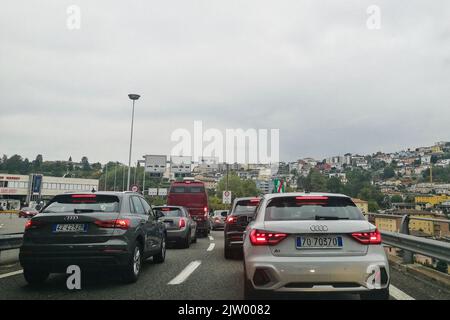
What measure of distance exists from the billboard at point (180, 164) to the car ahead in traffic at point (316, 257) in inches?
1367

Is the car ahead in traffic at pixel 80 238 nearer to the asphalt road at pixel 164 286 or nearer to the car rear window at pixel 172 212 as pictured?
the asphalt road at pixel 164 286

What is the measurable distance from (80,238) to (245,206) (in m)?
5.29

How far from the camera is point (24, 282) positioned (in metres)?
6.63

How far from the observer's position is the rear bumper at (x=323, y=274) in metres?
4.38

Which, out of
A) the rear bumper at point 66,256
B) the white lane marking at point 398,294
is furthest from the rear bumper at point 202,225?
the white lane marking at point 398,294

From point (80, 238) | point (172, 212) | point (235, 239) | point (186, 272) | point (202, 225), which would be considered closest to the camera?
point (80, 238)

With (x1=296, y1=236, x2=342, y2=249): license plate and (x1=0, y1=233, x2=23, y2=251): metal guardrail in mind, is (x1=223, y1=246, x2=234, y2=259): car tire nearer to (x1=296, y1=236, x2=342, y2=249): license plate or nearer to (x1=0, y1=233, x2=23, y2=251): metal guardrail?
(x1=0, y1=233, x2=23, y2=251): metal guardrail

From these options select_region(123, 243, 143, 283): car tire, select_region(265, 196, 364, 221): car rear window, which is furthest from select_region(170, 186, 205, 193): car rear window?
select_region(265, 196, 364, 221): car rear window

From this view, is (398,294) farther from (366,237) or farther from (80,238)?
(80,238)

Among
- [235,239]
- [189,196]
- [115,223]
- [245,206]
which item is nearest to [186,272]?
[115,223]

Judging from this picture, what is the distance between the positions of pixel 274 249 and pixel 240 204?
6.21 meters

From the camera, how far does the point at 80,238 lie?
6.14m
